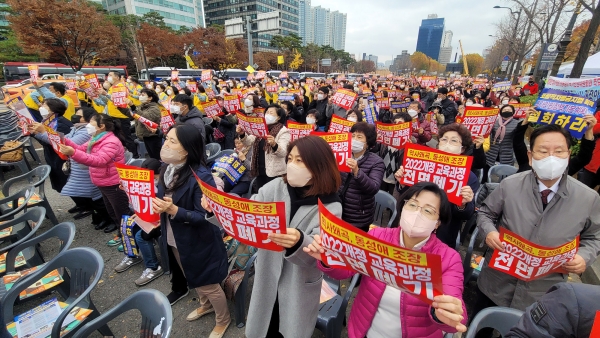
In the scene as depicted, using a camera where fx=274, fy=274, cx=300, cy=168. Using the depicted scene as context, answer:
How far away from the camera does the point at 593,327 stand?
97cm

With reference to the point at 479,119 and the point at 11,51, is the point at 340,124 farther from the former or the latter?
the point at 11,51

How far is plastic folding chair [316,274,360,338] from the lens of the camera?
7.73 ft

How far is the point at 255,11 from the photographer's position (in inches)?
3056

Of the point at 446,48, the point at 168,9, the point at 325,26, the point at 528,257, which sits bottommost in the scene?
the point at 528,257

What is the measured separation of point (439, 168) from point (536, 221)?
2.60 ft

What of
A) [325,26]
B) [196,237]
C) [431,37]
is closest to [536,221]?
[196,237]

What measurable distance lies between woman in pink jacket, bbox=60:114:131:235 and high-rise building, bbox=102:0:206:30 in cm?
5807

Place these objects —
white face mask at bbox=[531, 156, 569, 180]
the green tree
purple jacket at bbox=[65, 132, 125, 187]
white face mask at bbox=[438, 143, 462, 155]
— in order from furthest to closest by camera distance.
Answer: the green tree < purple jacket at bbox=[65, 132, 125, 187] < white face mask at bbox=[438, 143, 462, 155] < white face mask at bbox=[531, 156, 569, 180]

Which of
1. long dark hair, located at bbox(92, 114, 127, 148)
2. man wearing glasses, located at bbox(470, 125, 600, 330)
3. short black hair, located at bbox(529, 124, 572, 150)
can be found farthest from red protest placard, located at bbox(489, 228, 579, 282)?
long dark hair, located at bbox(92, 114, 127, 148)

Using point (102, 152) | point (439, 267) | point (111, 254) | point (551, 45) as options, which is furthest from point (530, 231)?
point (551, 45)

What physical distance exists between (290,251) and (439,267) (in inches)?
34.0

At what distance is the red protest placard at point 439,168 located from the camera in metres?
2.40

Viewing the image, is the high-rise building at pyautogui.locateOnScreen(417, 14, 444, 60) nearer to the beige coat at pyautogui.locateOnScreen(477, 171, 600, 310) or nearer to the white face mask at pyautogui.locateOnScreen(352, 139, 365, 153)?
the white face mask at pyautogui.locateOnScreen(352, 139, 365, 153)

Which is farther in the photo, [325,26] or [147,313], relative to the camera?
[325,26]
